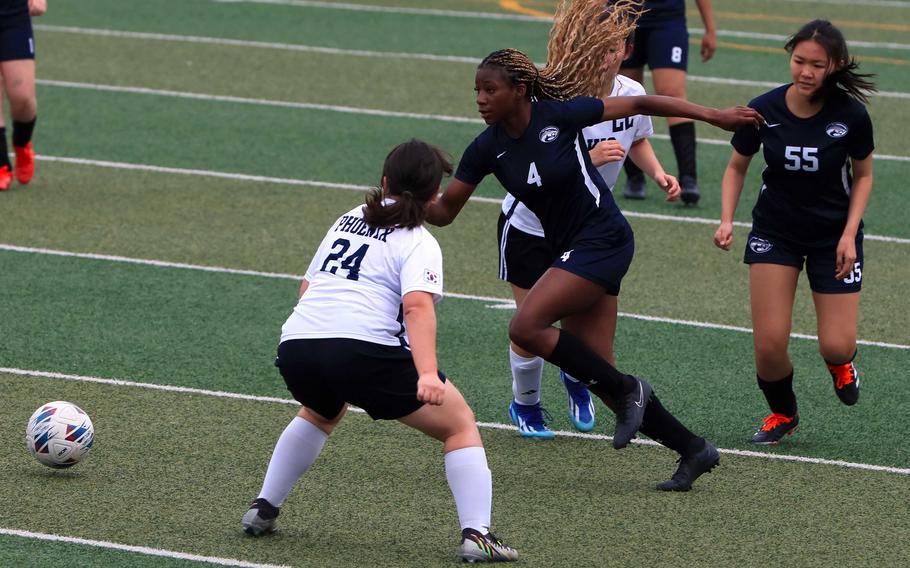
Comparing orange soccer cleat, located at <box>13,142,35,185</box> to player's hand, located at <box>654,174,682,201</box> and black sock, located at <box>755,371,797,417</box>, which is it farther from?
black sock, located at <box>755,371,797,417</box>

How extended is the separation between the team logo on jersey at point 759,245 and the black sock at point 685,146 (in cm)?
509

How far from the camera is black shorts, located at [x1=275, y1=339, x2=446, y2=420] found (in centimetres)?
532

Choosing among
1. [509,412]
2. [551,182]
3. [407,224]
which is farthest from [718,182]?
[407,224]

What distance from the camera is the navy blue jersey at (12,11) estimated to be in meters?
11.5

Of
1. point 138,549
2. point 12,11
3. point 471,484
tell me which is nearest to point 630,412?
point 471,484

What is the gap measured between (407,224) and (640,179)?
7.18 meters

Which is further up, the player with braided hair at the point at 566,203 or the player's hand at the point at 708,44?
the player with braided hair at the point at 566,203

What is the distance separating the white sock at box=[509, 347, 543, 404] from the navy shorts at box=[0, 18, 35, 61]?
5963 mm

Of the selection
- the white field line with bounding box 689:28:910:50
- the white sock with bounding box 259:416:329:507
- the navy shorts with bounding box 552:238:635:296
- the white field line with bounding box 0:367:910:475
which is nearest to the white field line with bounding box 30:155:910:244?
the white field line with bounding box 0:367:910:475

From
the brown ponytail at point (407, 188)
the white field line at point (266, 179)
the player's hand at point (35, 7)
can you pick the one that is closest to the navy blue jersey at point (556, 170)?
the brown ponytail at point (407, 188)

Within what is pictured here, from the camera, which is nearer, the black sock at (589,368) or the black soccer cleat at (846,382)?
the black sock at (589,368)

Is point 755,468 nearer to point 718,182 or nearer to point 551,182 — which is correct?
point 551,182

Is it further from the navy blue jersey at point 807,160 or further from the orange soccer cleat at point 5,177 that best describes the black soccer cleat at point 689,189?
the orange soccer cleat at point 5,177

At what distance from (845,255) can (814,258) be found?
0.88 feet
